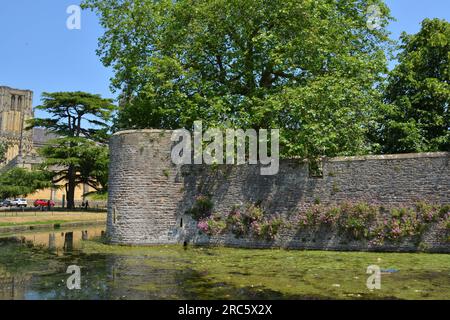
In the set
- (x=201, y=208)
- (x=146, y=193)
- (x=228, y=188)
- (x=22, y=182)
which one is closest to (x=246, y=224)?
(x=228, y=188)

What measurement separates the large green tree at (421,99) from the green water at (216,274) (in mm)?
8444

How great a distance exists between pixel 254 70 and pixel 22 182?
33.4 meters

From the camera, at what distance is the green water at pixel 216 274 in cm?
920

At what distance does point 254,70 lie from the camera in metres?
20.3

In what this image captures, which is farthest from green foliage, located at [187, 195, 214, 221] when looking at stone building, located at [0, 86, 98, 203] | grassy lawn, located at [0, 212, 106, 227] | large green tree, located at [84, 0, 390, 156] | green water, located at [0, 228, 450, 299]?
stone building, located at [0, 86, 98, 203]

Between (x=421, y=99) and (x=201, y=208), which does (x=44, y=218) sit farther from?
(x=421, y=99)

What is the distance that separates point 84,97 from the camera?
44.6 meters

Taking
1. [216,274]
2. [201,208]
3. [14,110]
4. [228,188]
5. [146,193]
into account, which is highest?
[14,110]

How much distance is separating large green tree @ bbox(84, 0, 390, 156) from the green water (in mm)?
4988

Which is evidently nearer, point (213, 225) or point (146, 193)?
point (213, 225)

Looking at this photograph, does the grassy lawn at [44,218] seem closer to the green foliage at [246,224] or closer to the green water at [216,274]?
the green water at [216,274]

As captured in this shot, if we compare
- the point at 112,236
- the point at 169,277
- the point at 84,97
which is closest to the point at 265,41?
the point at 112,236

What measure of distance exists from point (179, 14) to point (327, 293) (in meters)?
15.5

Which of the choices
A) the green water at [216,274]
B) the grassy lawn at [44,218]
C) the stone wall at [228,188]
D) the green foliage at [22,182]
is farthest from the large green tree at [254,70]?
the green foliage at [22,182]
